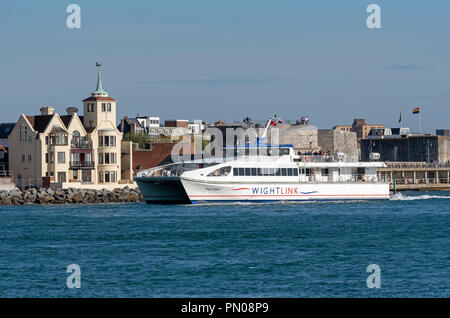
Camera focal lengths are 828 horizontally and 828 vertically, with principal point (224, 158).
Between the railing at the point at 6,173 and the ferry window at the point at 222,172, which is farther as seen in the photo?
the railing at the point at 6,173

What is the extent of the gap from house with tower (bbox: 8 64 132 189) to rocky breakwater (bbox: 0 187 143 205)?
3441 mm

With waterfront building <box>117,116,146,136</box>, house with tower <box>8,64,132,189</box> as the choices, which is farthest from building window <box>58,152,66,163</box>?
waterfront building <box>117,116,146,136</box>

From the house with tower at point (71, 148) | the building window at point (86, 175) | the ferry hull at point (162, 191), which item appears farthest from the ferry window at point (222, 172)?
the building window at point (86, 175)

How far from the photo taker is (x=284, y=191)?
201 feet

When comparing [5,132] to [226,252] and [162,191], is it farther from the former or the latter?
[226,252]

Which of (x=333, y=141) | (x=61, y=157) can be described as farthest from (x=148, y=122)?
(x=61, y=157)

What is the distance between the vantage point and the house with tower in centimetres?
7581

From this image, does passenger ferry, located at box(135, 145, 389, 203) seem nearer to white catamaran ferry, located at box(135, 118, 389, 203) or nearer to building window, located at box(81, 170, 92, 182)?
white catamaran ferry, located at box(135, 118, 389, 203)

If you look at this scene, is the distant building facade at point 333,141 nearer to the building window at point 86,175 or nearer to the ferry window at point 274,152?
the building window at point 86,175

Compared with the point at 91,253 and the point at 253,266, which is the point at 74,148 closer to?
the point at 91,253

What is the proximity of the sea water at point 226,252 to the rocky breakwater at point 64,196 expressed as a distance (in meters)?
10.5

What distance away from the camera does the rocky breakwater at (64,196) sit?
67.6 m

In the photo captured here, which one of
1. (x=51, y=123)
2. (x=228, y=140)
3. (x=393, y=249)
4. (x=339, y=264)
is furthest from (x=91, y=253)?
(x=228, y=140)
